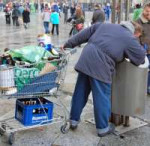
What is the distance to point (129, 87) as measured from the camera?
4.86 m

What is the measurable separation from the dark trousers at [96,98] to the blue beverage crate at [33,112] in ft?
1.11

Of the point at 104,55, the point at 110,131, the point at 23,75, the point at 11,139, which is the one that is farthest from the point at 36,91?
the point at 110,131

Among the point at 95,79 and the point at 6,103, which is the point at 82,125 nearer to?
the point at 95,79

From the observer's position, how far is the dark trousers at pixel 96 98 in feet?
15.4

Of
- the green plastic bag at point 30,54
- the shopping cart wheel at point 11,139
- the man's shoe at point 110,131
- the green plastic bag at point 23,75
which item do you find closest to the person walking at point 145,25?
the man's shoe at point 110,131

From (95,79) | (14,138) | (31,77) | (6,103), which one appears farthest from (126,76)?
(6,103)

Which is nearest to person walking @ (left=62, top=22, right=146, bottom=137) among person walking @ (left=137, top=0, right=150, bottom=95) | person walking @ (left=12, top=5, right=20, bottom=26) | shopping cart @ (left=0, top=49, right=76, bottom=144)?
shopping cart @ (left=0, top=49, right=76, bottom=144)

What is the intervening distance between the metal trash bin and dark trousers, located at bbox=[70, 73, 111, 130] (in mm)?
193

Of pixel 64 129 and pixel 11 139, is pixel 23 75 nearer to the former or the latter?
pixel 11 139

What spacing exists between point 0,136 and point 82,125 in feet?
3.69

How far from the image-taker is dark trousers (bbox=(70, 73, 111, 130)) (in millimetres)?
4707

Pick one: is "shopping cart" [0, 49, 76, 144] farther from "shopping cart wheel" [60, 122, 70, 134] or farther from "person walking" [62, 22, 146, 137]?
"person walking" [62, 22, 146, 137]

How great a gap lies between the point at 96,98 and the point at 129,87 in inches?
17.6

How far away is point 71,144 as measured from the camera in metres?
4.70
